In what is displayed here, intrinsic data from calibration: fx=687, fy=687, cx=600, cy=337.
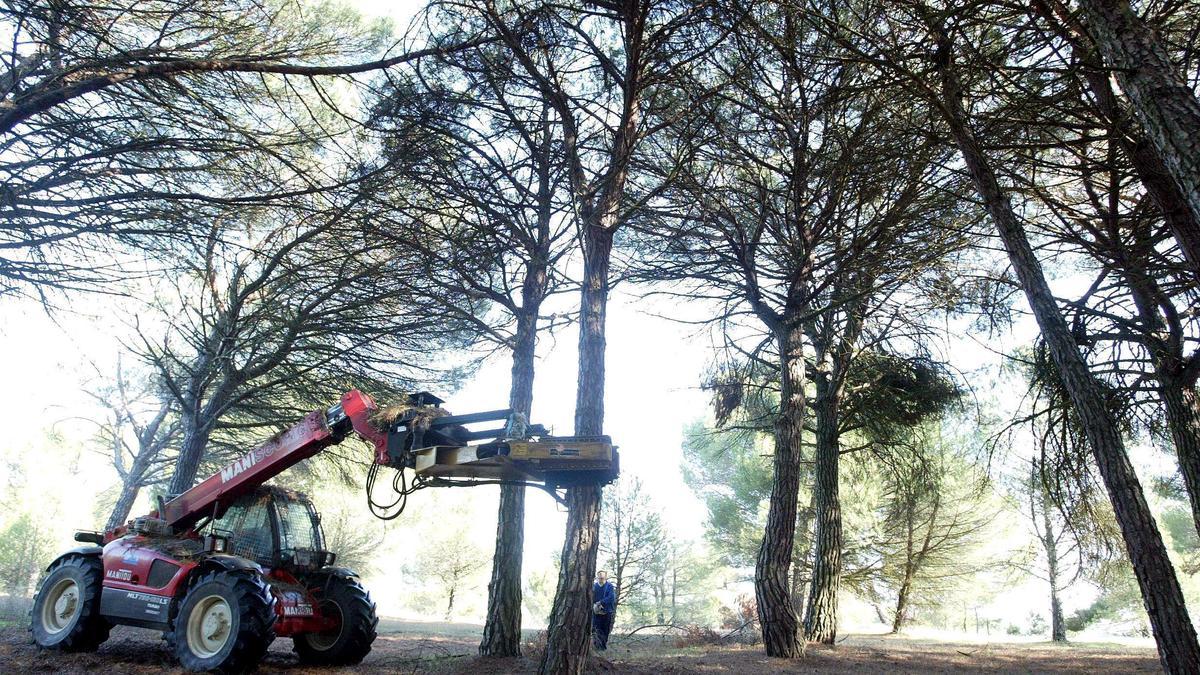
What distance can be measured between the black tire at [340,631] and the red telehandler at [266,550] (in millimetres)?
11

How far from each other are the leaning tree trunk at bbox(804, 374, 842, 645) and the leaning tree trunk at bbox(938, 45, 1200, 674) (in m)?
4.93

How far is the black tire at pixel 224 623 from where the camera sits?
5.39 meters

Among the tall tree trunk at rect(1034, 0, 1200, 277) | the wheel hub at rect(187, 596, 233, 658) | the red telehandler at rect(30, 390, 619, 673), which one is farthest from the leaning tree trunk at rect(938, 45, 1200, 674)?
the wheel hub at rect(187, 596, 233, 658)

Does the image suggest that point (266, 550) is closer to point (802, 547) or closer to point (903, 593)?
point (802, 547)

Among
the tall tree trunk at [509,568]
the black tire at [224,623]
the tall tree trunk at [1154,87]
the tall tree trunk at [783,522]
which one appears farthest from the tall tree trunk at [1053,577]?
the black tire at [224,623]

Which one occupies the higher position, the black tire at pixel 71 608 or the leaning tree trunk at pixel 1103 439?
the leaning tree trunk at pixel 1103 439

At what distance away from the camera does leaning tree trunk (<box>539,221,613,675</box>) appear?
4844 millimetres

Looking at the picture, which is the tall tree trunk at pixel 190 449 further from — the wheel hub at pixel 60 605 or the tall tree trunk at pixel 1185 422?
the tall tree trunk at pixel 1185 422

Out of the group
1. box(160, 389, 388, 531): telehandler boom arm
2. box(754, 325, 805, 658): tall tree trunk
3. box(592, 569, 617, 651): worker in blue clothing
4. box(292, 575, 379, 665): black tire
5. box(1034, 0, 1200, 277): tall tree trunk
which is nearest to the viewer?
box(1034, 0, 1200, 277): tall tree trunk

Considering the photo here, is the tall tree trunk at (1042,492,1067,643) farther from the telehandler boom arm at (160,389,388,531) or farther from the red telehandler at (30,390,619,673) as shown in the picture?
the telehandler boom arm at (160,389,388,531)

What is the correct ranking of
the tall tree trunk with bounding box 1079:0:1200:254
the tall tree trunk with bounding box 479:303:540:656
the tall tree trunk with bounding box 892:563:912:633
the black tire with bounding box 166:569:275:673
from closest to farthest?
the tall tree trunk with bounding box 1079:0:1200:254 → the black tire with bounding box 166:569:275:673 → the tall tree trunk with bounding box 479:303:540:656 → the tall tree trunk with bounding box 892:563:912:633

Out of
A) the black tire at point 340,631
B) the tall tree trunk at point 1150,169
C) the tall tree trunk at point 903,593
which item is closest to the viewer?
the tall tree trunk at point 1150,169

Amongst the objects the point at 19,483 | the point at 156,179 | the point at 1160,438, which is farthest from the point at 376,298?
the point at 19,483

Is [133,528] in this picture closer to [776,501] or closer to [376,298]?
[376,298]
